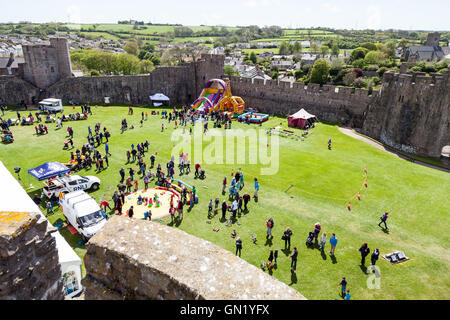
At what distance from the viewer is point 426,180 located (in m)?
21.6

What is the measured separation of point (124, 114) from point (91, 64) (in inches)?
1426

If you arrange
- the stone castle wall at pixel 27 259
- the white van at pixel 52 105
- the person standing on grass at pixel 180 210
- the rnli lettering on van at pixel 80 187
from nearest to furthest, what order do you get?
the stone castle wall at pixel 27 259 < the person standing on grass at pixel 180 210 < the rnli lettering on van at pixel 80 187 < the white van at pixel 52 105

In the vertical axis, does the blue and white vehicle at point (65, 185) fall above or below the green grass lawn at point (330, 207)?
above

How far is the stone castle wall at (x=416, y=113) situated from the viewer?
25484 millimetres

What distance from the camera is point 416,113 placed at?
26.9m

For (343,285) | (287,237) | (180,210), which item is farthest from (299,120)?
(343,285)

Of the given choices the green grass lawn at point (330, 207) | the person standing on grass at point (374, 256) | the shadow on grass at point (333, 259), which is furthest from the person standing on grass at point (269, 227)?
the person standing on grass at point (374, 256)

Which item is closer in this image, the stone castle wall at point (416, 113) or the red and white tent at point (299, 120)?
the stone castle wall at point (416, 113)

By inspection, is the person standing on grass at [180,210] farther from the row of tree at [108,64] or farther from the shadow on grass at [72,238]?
the row of tree at [108,64]

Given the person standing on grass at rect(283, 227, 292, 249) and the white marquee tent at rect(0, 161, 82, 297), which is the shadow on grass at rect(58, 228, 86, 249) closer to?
the white marquee tent at rect(0, 161, 82, 297)

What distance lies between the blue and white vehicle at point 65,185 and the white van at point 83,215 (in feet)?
9.33

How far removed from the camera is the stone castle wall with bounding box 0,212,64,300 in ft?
17.5

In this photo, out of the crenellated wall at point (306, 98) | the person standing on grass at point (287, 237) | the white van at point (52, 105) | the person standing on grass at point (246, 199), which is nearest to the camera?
the person standing on grass at point (287, 237)
